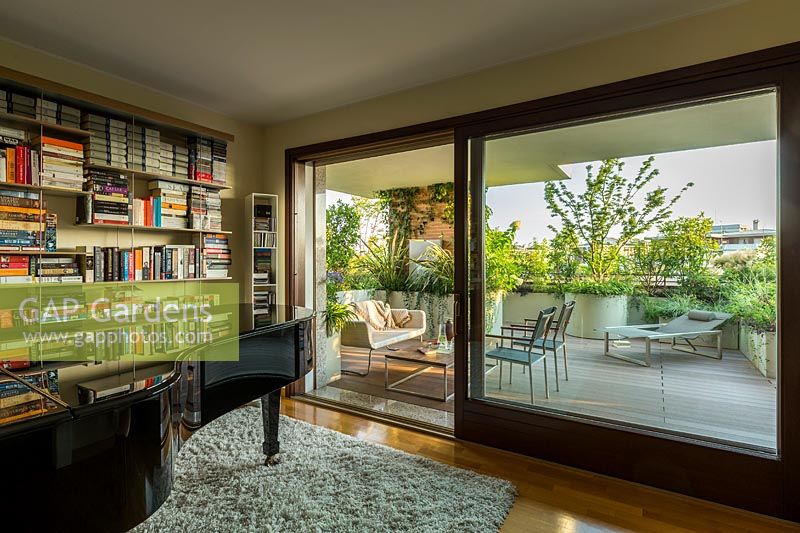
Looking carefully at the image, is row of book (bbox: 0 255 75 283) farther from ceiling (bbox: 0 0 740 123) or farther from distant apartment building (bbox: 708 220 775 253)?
distant apartment building (bbox: 708 220 775 253)

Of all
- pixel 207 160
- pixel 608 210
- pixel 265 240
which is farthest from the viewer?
pixel 265 240

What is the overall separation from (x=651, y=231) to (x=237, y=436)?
3140 mm

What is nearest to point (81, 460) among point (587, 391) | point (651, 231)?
point (587, 391)

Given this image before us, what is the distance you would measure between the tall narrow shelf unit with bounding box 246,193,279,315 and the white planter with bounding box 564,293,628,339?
265 centimetres

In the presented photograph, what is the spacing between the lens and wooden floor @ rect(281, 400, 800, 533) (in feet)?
6.93

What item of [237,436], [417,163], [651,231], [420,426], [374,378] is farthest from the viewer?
[417,163]

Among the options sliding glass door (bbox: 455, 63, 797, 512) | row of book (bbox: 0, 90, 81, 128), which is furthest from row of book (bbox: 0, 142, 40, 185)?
sliding glass door (bbox: 455, 63, 797, 512)

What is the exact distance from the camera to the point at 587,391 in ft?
9.23

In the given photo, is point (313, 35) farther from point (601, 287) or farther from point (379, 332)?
point (379, 332)

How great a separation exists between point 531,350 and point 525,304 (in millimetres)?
329

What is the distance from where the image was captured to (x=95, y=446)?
1237mm

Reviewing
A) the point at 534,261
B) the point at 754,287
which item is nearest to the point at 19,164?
the point at 534,261

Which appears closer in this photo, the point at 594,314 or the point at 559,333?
the point at 594,314

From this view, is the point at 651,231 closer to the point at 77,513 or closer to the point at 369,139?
the point at 369,139
